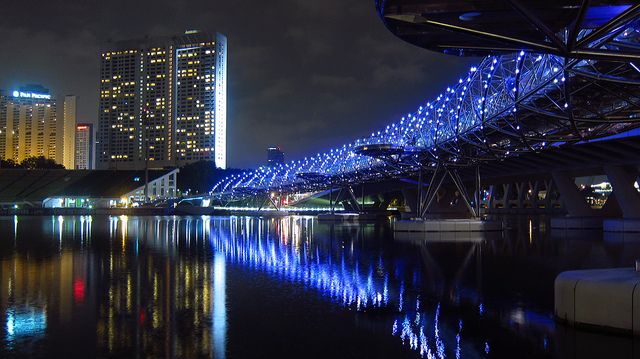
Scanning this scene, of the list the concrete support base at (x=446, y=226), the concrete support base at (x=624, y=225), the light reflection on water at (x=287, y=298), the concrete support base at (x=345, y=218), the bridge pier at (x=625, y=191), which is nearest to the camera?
the light reflection on water at (x=287, y=298)

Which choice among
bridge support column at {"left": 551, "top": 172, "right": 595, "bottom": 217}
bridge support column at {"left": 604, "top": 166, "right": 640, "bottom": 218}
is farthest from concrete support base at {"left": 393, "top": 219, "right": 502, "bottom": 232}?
bridge support column at {"left": 551, "top": 172, "right": 595, "bottom": 217}

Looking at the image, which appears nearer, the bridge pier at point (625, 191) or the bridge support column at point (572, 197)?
the bridge pier at point (625, 191)

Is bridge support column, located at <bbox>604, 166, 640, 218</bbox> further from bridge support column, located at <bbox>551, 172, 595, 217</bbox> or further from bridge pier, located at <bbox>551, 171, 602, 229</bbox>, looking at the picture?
bridge support column, located at <bbox>551, 172, 595, 217</bbox>

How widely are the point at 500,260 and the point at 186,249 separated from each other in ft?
55.5

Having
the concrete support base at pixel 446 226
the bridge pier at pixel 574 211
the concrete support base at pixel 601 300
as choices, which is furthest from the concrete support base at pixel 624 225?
the concrete support base at pixel 601 300

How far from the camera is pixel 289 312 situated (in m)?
14.4

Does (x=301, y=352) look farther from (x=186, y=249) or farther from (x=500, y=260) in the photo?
(x=186, y=249)

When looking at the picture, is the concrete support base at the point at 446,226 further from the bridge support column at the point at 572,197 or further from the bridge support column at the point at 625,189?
the bridge support column at the point at 572,197

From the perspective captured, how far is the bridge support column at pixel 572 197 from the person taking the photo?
203 feet

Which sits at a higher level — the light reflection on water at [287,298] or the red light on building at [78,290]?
the red light on building at [78,290]

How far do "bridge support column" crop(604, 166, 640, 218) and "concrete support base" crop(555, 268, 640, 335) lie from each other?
147 feet

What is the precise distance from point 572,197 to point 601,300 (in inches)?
2141

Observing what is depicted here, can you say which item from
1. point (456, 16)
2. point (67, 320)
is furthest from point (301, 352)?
point (456, 16)

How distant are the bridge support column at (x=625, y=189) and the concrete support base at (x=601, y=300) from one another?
1767 inches
